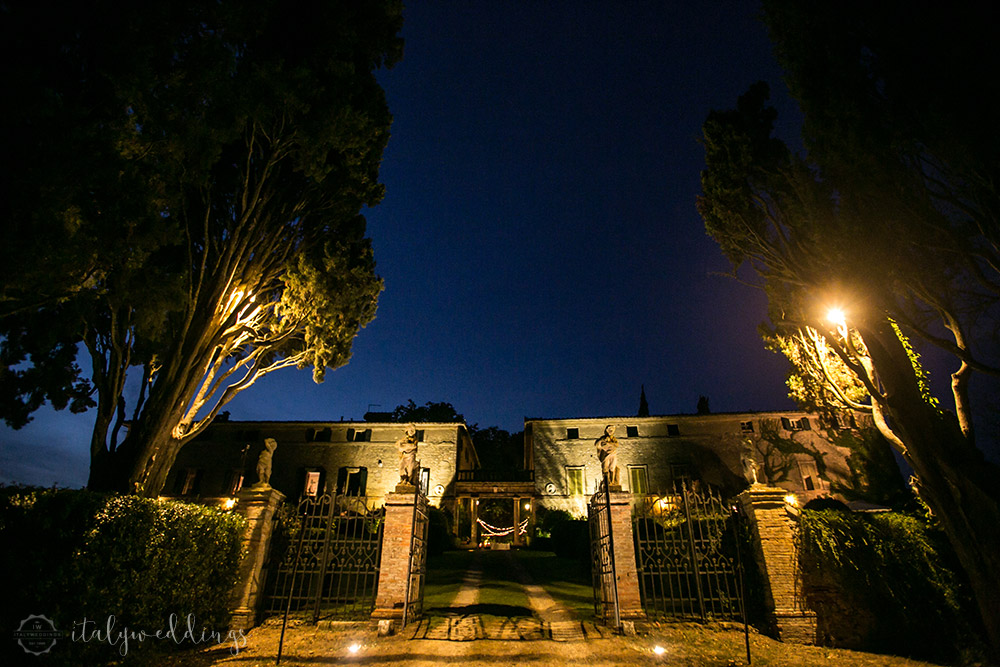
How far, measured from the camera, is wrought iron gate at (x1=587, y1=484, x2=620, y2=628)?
790 centimetres

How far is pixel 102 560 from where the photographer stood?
518cm

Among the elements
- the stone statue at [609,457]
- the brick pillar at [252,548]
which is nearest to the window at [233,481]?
the brick pillar at [252,548]

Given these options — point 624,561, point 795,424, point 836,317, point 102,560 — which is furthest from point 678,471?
point 102,560

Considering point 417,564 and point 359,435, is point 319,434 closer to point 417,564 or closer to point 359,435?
point 359,435

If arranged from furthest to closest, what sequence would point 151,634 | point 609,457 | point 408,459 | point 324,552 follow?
point 408,459 → point 609,457 → point 324,552 → point 151,634

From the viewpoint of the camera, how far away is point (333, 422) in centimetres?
2712

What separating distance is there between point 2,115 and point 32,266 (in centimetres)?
186

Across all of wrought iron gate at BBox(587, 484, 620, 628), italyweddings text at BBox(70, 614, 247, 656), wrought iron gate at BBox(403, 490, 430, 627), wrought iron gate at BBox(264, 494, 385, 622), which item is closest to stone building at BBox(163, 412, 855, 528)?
wrought iron gate at BBox(403, 490, 430, 627)

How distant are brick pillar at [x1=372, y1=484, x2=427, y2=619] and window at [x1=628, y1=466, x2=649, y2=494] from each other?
803 inches

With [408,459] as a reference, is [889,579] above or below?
below

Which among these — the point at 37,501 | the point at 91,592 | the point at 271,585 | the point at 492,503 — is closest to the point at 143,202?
the point at 37,501

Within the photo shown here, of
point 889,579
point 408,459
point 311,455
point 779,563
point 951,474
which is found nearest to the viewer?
point 951,474

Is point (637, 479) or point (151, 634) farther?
point (637, 479)

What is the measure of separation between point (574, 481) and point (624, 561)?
18576 millimetres
